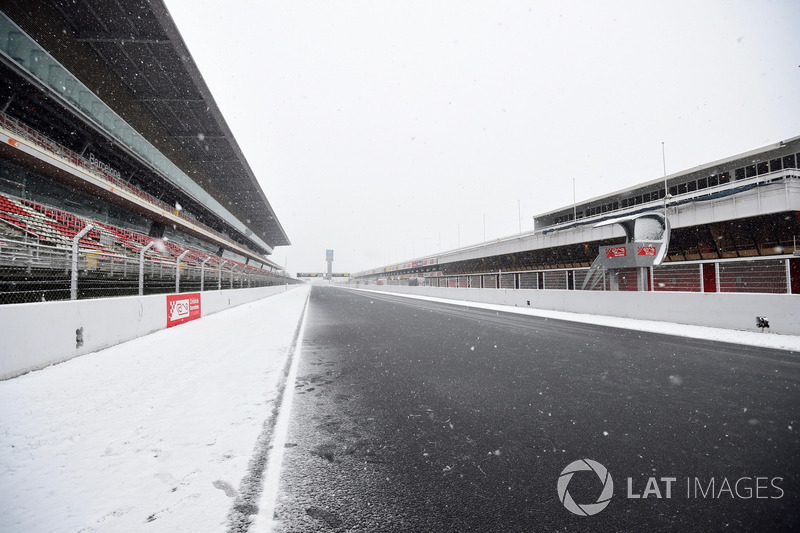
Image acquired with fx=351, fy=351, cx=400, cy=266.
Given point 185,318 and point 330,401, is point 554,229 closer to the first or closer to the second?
point 185,318

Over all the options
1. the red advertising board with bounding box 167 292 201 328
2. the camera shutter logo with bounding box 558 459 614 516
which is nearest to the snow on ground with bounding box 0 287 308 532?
the camera shutter logo with bounding box 558 459 614 516

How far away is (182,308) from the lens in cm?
1177

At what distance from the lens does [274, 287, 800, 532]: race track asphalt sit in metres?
1.99

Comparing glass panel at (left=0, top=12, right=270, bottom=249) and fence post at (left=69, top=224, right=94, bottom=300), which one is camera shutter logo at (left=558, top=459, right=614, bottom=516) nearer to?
fence post at (left=69, top=224, right=94, bottom=300)

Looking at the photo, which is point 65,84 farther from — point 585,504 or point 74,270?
point 585,504

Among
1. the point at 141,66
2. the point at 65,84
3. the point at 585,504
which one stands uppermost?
the point at 141,66

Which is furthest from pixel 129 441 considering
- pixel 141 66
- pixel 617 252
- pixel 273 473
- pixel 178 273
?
pixel 141 66

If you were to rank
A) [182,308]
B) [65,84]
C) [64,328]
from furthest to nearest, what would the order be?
[65,84] → [182,308] → [64,328]

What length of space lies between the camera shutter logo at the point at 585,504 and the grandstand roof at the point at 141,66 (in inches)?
705

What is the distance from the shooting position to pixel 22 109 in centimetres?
→ 1427

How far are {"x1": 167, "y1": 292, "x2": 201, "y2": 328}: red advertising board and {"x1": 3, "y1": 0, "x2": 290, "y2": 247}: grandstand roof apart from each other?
10610mm

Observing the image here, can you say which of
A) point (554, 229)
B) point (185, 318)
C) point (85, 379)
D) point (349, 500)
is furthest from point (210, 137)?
point (349, 500)

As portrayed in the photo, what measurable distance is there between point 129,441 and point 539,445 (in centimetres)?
341

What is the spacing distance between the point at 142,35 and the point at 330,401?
1834 cm
